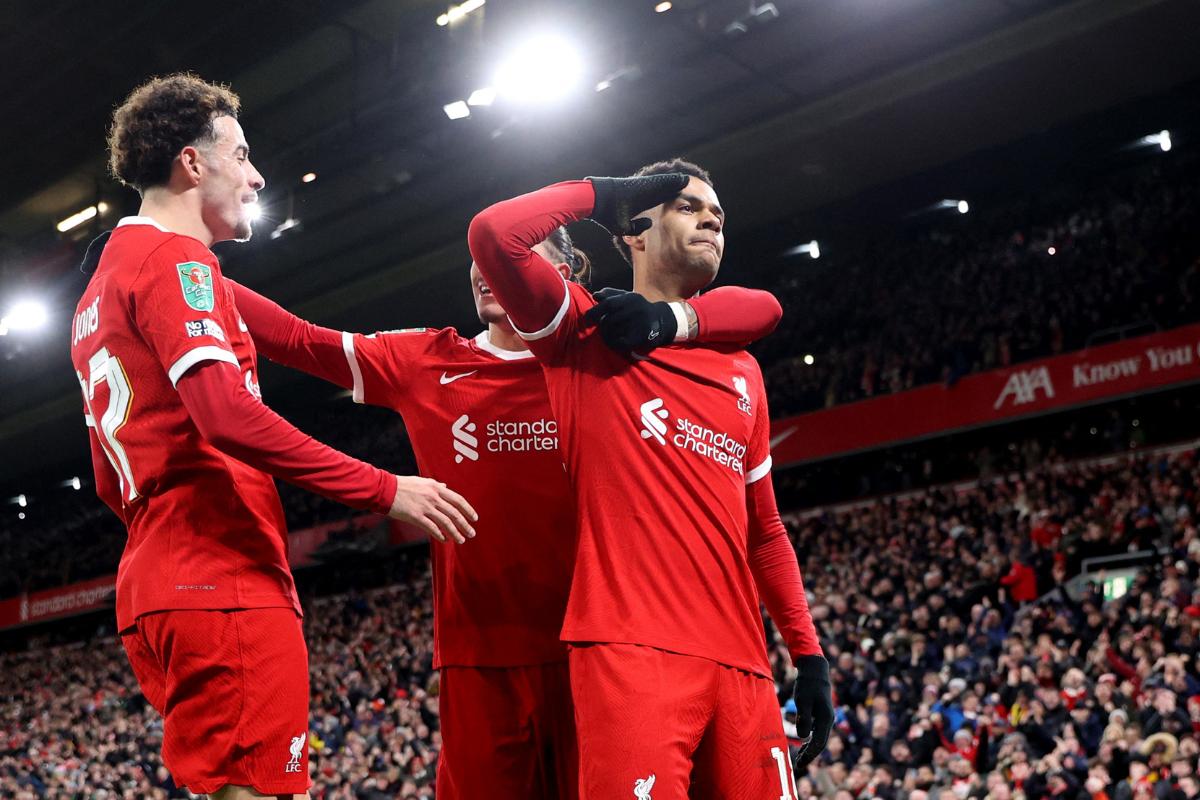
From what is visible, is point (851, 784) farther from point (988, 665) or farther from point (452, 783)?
point (452, 783)

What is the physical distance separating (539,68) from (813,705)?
11389mm

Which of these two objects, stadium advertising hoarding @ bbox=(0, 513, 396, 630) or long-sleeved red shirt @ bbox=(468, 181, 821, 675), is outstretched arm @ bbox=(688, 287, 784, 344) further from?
stadium advertising hoarding @ bbox=(0, 513, 396, 630)

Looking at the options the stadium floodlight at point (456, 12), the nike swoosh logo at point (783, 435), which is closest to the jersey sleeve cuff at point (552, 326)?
the stadium floodlight at point (456, 12)

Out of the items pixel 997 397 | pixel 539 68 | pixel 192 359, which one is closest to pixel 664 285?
pixel 192 359

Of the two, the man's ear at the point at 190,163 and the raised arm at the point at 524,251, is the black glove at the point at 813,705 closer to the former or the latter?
the raised arm at the point at 524,251

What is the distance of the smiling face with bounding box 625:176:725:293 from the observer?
120 inches

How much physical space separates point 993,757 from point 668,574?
26.3 ft

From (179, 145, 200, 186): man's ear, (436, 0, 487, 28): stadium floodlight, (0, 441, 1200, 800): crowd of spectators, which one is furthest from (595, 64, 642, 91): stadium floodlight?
(179, 145, 200, 186): man's ear

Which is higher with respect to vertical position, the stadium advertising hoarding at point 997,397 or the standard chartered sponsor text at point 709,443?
the stadium advertising hoarding at point 997,397

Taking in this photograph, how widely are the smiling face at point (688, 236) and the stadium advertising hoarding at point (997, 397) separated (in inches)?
581

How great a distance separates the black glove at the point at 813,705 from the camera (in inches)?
116

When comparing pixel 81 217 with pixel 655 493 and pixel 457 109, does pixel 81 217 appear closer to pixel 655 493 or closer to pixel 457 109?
pixel 457 109

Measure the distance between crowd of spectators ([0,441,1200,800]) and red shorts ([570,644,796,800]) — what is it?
21.5 feet

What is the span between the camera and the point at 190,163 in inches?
109
